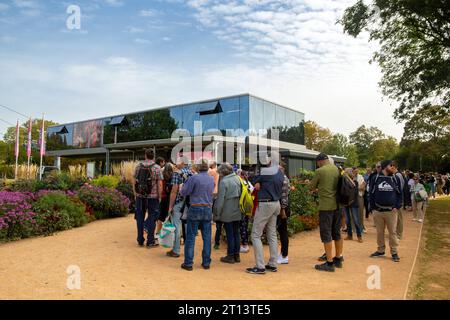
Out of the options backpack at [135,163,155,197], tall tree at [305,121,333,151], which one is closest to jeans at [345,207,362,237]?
backpack at [135,163,155,197]

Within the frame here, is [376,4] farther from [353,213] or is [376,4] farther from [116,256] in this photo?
[116,256]

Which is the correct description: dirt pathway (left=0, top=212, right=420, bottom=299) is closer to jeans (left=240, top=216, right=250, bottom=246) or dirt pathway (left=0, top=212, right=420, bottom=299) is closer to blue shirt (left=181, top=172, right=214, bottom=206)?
jeans (left=240, top=216, right=250, bottom=246)

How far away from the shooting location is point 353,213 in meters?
8.34

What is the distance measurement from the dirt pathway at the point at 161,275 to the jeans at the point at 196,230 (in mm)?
209

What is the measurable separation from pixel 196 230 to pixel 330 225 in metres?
2.24

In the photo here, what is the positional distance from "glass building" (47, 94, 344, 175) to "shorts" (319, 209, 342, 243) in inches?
529

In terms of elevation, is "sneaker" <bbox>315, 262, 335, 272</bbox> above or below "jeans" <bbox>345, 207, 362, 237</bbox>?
below

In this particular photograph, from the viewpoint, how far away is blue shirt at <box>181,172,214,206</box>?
18.3ft

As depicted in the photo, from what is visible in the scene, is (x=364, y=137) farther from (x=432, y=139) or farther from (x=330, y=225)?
(x=330, y=225)

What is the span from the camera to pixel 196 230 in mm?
5531

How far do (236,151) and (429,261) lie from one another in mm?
17778

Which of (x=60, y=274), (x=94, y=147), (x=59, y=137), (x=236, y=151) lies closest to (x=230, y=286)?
(x=60, y=274)

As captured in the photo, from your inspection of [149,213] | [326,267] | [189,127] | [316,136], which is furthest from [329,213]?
[316,136]

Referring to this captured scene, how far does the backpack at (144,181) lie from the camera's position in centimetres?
691
